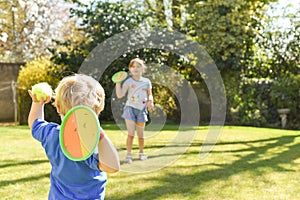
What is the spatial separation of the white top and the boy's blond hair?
339 centimetres

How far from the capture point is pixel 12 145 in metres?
6.99

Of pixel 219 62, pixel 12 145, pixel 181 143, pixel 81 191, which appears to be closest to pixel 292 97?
pixel 219 62

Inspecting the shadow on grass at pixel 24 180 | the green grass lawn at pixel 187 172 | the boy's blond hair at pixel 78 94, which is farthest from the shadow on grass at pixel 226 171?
the boy's blond hair at pixel 78 94

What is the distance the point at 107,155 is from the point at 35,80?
10354 millimetres

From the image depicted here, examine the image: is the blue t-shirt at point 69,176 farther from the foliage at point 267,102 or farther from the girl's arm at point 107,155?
the foliage at point 267,102

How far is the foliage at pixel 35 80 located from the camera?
1130cm

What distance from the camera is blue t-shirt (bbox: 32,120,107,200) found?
1984 millimetres

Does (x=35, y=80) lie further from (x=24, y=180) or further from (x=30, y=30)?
(x=30, y=30)

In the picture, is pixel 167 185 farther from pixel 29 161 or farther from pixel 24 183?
pixel 29 161

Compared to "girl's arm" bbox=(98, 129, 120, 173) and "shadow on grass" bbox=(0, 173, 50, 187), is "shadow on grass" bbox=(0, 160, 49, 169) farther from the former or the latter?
"girl's arm" bbox=(98, 129, 120, 173)

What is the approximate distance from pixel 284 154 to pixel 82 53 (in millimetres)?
7457

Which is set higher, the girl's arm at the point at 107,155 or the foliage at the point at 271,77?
the foliage at the point at 271,77

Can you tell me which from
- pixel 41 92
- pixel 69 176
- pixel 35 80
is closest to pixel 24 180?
pixel 41 92

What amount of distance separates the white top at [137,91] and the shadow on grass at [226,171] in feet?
3.79
